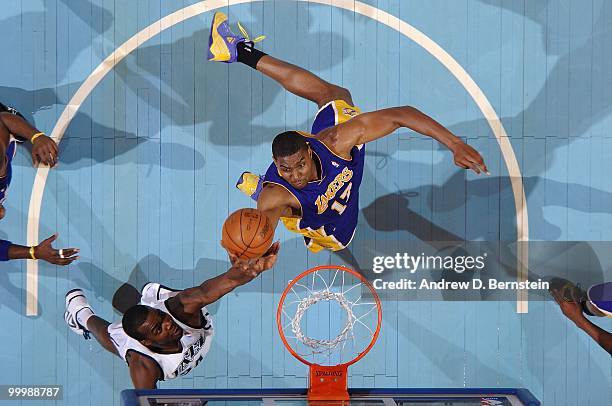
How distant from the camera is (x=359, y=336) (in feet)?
26.5

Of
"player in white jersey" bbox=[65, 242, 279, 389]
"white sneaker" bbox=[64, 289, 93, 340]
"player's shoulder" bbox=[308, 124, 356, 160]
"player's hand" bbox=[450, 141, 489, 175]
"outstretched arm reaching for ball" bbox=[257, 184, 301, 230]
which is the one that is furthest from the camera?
"white sneaker" bbox=[64, 289, 93, 340]

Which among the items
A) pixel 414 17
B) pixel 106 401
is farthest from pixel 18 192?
pixel 414 17

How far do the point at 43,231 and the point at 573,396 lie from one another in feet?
15.4

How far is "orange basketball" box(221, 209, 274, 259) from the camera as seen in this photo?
6.43 meters

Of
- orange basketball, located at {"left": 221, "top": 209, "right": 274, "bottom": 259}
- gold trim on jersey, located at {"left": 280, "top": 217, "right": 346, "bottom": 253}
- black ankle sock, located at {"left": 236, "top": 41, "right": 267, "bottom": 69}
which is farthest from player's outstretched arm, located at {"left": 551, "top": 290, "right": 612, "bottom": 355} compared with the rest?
black ankle sock, located at {"left": 236, "top": 41, "right": 267, "bottom": 69}

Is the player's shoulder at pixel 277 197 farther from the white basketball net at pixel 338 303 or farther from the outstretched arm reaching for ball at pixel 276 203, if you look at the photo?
the white basketball net at pixel 338 303

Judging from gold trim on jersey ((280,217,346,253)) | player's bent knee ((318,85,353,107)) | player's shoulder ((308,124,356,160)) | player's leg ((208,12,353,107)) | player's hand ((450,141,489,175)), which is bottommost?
player's hand ((450,141,489,175))

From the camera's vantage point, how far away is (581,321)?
26.9 ft

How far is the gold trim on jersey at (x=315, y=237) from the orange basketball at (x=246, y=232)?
3.91 ft

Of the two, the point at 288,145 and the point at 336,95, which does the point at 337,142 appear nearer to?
the point at 288,145

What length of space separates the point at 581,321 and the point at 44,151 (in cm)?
476

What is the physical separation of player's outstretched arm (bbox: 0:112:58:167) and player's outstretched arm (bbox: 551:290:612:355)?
4.42 meters

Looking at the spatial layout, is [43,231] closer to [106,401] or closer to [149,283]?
[149,283]

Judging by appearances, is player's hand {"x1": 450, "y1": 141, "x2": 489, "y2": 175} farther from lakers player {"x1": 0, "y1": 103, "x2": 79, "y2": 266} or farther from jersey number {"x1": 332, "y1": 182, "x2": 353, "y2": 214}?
lakers player {"x1": 0, "y1": 103, "x2": 79, "y2": 266}
